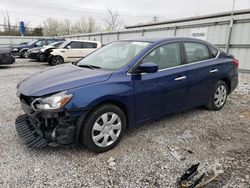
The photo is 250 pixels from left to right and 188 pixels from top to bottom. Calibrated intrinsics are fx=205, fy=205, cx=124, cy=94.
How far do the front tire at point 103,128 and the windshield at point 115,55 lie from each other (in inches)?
27.3

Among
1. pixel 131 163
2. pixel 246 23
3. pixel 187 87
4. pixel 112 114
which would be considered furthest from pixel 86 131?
pixel 246 23

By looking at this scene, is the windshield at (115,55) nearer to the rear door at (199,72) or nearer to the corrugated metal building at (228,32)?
the rear door at (199,72)

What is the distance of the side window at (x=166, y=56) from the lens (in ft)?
10.6

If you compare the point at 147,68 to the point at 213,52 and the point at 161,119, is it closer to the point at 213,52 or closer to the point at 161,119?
the point at 161,119

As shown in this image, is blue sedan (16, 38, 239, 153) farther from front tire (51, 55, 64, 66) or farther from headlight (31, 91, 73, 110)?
front tire (51, 55, 64, 66)

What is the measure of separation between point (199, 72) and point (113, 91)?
1.85 metres

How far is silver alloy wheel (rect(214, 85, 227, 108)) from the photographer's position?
4.29 m

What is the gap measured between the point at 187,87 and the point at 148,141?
1189 mm

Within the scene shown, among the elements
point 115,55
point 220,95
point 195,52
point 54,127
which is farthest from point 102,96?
point 220,95

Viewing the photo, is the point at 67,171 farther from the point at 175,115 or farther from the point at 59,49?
the point at 59,49

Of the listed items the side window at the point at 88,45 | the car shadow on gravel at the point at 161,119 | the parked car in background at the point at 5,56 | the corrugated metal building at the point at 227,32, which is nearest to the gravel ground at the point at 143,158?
the car shadow on gravel at the point at 161,119

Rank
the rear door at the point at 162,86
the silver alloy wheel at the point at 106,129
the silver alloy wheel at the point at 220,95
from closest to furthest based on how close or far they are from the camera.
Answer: the silver alloy wheel at the point at 106,129
the rear door at the point at 162,86
the silver alloy wheel at the point at 220,95

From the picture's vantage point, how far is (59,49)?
11297mm

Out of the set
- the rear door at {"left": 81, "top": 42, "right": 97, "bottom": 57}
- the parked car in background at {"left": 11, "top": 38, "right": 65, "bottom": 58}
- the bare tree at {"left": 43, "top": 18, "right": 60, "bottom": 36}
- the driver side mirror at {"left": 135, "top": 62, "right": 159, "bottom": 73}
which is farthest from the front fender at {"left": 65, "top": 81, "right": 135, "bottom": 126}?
the bare tree at {"left": 43, "top": 18, "right": 60, "bottom": 36}
